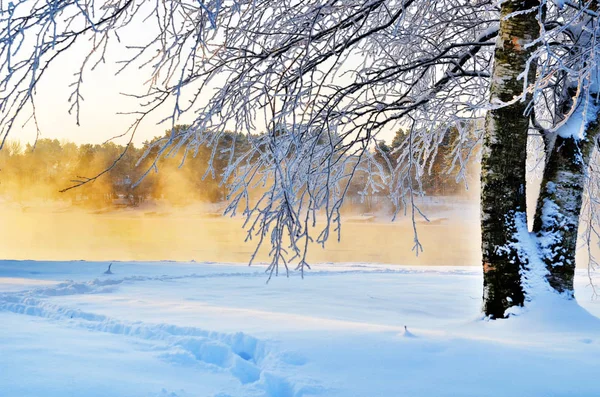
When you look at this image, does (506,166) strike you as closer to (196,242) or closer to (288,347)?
(288,347)

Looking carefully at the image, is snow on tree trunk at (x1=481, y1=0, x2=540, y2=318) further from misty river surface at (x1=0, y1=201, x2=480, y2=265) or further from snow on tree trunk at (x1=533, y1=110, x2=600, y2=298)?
misty river surface at (x1=0, y1=201, x2=480, y2=265)

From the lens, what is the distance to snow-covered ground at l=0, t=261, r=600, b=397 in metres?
3.27

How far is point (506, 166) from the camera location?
17.4 ft

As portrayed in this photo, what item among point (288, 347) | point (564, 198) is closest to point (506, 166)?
point (564, 198)

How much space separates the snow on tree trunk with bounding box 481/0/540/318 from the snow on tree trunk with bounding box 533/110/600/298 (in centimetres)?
40

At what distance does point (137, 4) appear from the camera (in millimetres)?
4371

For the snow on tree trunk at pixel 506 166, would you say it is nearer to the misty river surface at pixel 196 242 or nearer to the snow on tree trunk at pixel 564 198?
the snow on tree trunk at pixel 564 198

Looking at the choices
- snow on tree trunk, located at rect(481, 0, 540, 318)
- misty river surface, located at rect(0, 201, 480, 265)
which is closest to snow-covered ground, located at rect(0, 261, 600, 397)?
snow on tree trunk, located at rect(481, 0, 540, 318)

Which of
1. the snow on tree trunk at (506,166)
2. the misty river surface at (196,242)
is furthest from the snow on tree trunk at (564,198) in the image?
the misty river surface at (196,242)

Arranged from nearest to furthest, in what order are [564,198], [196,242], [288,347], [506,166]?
1. [288,347]
2. [506,166]
3. [564,198]
4. [196,242]

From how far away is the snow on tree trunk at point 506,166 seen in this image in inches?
207

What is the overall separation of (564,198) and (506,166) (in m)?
0.79

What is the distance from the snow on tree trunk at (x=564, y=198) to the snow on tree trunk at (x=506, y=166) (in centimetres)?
40

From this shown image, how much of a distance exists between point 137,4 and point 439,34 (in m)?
4.27
